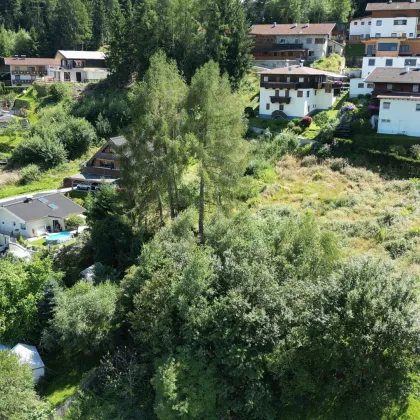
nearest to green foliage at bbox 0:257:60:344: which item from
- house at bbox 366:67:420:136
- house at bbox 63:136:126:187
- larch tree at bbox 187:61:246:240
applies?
larch tree at bbox 187:61:246:240

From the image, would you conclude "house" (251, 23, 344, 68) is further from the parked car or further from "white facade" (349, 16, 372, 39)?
the parked car

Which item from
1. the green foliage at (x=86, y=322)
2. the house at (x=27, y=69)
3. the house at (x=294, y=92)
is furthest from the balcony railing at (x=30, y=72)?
the green foliage at (x=86, y=322)

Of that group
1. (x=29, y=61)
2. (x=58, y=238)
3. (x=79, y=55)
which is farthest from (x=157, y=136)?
(x=29, y=61)

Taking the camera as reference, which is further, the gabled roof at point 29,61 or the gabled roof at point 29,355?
the gabled roof at point 29,61

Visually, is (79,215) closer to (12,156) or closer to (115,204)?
(115,204)

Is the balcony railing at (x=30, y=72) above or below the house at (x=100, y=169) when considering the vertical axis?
above

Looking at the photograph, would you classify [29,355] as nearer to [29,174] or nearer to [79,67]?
[29,174]

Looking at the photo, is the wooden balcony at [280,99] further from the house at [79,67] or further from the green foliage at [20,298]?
the house at [79,67]
